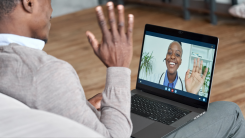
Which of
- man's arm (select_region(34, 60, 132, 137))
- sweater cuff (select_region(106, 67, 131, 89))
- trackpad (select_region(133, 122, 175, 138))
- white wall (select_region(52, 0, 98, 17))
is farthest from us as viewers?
white wall (select_region(52, 0, 98, 17))

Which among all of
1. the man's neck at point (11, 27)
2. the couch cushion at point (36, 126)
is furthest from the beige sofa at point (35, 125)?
the man's neck at point (11, 27)

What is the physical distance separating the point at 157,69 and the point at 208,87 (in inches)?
8.7

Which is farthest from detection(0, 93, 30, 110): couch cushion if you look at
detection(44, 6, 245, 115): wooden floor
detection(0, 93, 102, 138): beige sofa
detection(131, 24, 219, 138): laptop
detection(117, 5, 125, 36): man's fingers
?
detection(44, 6, 245, 115): wooden floor

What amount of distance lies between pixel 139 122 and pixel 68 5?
15.5ft

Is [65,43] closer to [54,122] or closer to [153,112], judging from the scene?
[153,112]

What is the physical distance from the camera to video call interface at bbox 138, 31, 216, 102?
118 cm

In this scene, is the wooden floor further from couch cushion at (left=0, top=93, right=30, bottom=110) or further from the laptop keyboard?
couch cushion at (left=0, top=93, right=30, bottom=110)

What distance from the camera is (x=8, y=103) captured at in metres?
0.66

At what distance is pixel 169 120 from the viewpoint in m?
1.13

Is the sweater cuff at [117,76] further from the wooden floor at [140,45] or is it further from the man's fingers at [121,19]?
the wooden floor at [140,45]

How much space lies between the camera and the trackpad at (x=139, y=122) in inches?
43.4

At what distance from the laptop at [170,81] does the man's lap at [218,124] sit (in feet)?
0.08

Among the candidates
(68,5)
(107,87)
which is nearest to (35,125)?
(107,87)

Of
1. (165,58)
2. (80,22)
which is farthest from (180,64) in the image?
(80,22)
